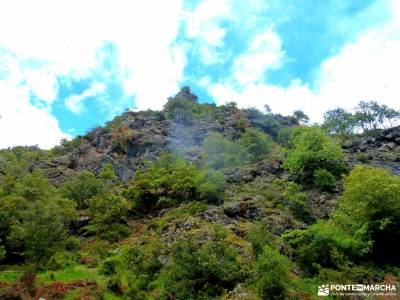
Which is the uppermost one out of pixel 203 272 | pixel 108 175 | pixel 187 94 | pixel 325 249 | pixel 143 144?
pixel 187 94

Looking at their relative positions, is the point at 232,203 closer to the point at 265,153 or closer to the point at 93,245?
the point at 93,245

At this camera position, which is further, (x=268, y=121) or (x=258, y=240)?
(x=268, y=121)

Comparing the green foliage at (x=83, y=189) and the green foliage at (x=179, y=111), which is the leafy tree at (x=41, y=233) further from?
the green foliage at (x=179, y=111)

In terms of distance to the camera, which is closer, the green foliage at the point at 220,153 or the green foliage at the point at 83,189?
the green foliage at the point at 83,189

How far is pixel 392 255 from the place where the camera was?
30.6 m

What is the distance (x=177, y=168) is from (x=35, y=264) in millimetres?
27475

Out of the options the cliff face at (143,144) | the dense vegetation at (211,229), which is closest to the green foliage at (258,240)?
the dense vegetation at (211,229)

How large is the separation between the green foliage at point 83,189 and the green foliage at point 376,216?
99.8 feet

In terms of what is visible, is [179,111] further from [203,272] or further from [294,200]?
[203,272]

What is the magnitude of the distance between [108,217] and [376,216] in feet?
84.0

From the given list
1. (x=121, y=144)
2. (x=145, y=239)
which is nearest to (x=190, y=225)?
(x=145, y=239)

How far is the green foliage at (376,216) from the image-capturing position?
2962 centimetres

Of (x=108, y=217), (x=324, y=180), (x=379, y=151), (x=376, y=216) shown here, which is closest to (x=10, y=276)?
(x=108, y=217)

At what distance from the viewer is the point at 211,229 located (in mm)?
31297
